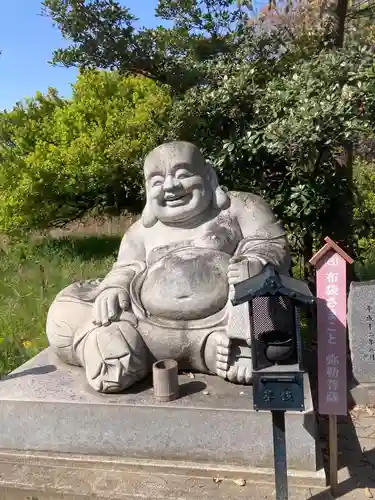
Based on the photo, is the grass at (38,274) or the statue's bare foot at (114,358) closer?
the statue's bare foot at (114,358)

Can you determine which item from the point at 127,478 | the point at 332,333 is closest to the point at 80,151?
the point at 127,478

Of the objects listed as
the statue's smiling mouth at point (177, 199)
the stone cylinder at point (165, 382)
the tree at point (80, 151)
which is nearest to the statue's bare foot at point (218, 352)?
the stone cylinder at point (165, 382)

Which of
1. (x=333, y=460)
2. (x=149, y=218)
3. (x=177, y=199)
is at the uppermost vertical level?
(x=177, y=199)

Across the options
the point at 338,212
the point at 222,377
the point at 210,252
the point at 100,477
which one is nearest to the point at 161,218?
the point at 210,252

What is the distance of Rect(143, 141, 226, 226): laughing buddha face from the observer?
11.3ft

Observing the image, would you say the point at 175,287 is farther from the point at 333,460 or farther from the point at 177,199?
the point at 333,460

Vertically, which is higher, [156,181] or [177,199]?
[156,181]

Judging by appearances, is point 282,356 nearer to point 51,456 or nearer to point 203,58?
point 51,456

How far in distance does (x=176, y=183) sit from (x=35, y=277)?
4324 millimetres

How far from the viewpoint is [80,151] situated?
849cm

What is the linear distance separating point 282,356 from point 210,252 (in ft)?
3.70

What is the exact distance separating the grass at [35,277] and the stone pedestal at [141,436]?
1.40 meters

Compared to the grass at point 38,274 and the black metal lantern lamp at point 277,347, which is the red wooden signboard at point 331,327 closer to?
the black metal lantern lamp at point 277,347

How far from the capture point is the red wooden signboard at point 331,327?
2.69 metres
